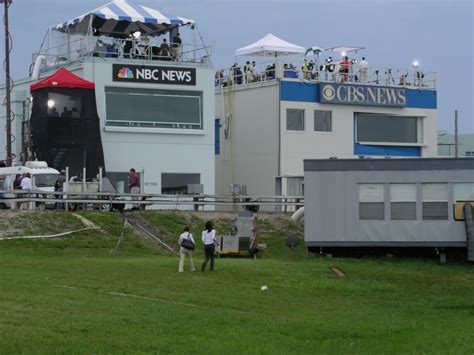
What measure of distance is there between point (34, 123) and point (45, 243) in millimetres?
14772

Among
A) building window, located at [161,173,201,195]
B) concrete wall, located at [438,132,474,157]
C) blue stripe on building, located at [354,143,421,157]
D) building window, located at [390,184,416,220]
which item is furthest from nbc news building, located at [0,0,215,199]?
concrete wall, located at [438,132,474,157]

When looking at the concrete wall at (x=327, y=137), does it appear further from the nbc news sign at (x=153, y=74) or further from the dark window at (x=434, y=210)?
the dark window at (x=434, y=210)

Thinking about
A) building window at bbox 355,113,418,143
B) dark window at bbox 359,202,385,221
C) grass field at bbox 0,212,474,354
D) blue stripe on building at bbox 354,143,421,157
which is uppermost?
building window at bbox 355,113,418,143

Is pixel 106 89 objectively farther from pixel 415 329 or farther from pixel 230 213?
pixel 415 329

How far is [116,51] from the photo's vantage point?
2125 inches

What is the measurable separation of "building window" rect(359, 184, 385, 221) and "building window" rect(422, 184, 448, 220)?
58.9 inches

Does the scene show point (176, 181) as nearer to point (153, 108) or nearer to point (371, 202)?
point (153, 108)

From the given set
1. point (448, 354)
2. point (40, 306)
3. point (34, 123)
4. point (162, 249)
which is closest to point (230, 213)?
point (162, 249)

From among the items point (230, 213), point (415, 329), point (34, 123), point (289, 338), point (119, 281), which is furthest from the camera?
point (34, 123)

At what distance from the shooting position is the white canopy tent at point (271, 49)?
62.2 m

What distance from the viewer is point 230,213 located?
4656 cm

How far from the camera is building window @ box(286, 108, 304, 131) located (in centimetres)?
5900

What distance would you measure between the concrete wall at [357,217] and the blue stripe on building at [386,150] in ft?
72.4

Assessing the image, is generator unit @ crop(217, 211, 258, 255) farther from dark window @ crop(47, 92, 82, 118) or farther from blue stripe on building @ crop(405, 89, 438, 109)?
blue stripe on building @ crop(405, 89, 438, 109)
